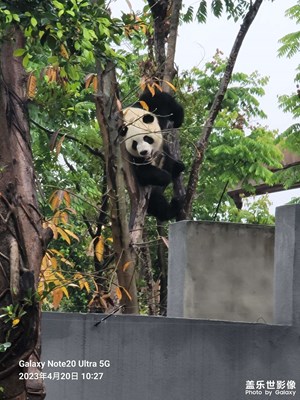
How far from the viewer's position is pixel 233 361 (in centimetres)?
682

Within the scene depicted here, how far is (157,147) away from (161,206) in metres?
0.70

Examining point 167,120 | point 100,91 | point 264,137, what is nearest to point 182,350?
point 100,91

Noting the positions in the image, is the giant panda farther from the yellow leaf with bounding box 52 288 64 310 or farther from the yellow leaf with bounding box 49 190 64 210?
the yellow leaf with bounding box 52 288 64 310

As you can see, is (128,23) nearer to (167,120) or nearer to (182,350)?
(182,350)

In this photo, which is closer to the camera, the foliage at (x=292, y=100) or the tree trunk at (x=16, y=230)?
the tree trunk at (x=16, y=230)

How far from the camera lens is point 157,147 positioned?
9.66m

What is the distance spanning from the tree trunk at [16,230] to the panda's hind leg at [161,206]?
5079 mm

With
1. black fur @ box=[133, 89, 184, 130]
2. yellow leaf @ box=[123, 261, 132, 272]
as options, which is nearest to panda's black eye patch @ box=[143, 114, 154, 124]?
black fur @ box=[133, 89, 184, 130]

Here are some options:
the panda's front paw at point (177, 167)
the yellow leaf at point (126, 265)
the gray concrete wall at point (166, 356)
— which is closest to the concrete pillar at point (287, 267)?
the gray concrete wall at point (166, 356)

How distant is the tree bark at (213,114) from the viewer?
8.20 metres

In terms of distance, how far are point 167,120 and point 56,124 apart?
6.05ft

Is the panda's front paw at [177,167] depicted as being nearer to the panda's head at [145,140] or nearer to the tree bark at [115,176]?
the panda's head at [145,140]

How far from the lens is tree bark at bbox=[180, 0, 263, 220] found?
26.9ft

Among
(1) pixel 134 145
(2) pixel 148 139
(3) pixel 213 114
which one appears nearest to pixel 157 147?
(2) pixel 148 139
